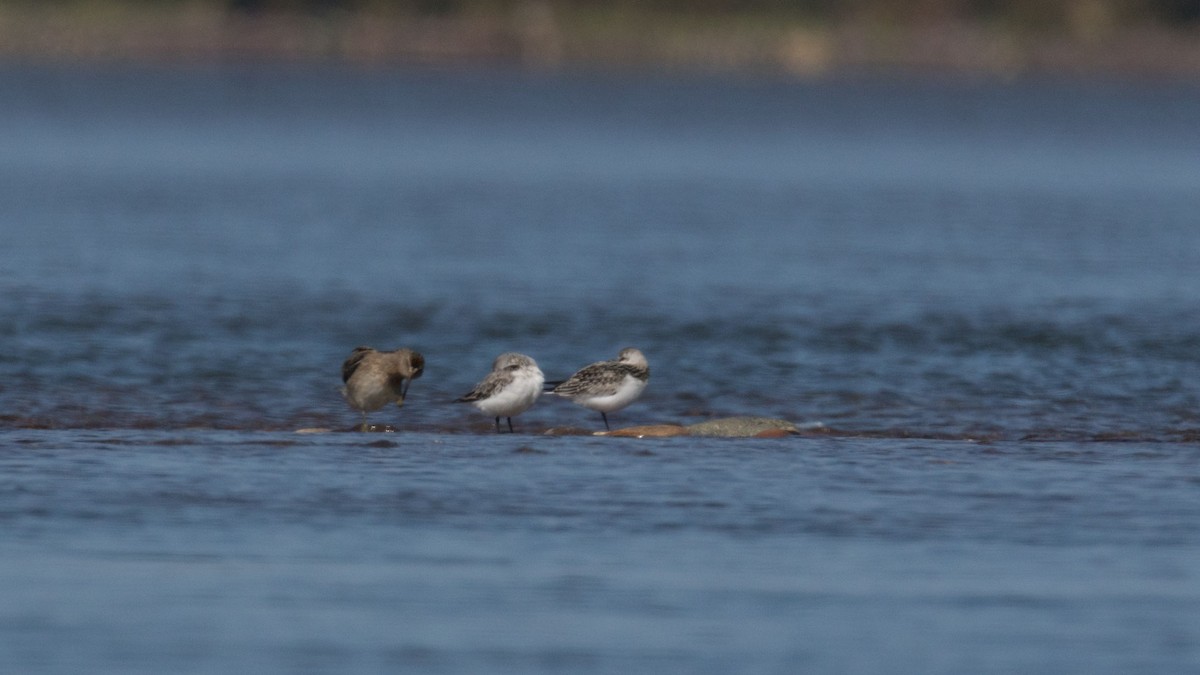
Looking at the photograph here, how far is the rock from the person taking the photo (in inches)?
722

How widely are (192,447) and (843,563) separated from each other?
615 cm

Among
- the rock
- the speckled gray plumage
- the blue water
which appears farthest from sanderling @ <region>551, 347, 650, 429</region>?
the rock

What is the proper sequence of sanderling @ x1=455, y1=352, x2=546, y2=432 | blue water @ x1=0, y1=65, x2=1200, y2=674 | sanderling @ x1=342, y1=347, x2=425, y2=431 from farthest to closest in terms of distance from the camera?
sanderling @ x1=342, y1=347, x2=425, y2=431 < sanderling @ x1=455, y1=352, x2=546, y2=432 < blue water @ x1=0, y1=65, x2=1200, y2=674

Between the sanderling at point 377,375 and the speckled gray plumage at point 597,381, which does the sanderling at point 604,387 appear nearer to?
the speckled gray plumage at point 597,381

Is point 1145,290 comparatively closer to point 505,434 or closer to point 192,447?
point 505,434

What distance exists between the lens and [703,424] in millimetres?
18703

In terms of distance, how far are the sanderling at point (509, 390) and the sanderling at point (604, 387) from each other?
0.36 meters

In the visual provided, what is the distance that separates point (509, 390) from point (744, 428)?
1.94 m

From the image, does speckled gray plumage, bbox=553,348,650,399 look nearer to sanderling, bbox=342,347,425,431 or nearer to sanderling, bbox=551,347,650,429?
sanderling, bbox=551,347,650,429

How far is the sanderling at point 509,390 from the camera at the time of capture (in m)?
17.8

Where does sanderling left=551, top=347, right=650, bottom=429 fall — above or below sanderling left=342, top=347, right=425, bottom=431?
below

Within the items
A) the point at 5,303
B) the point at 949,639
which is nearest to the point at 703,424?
the point at 949,639

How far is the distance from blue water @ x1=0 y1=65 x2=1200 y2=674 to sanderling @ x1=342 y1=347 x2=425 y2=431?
0.37 metres

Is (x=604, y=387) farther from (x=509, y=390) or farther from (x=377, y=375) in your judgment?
(x=377, y=375)
